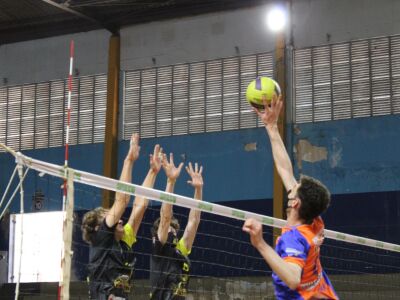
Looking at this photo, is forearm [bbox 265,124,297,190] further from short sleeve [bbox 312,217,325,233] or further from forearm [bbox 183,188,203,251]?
forearm [bbox 183,188,203,251]

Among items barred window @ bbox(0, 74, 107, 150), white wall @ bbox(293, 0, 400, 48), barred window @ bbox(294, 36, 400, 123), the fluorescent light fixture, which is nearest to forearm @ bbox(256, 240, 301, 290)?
the fluorescent light fixture

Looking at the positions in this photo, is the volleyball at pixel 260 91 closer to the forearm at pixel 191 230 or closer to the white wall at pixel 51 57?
the forearm at pixel 191 230

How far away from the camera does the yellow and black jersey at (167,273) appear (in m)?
6.86

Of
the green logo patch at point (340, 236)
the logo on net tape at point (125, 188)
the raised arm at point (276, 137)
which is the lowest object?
the green logo patch at point (340, 236)

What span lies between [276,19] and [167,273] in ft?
36.7

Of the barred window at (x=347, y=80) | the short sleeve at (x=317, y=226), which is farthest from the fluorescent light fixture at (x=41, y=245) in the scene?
the barred window at (x=347, y=80)

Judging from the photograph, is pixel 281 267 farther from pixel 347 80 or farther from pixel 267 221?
pixel 347 80

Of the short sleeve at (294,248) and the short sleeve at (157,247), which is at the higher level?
the short sleeve at (157,247)

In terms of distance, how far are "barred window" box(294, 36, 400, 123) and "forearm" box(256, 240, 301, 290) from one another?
13.0 metres

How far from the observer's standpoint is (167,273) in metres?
6.91

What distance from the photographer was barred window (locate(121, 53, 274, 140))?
17.3 m

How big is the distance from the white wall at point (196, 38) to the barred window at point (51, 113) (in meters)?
1.16

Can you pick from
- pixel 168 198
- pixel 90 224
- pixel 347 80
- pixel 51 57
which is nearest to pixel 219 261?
pixel 347 80

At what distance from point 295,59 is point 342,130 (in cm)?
200
